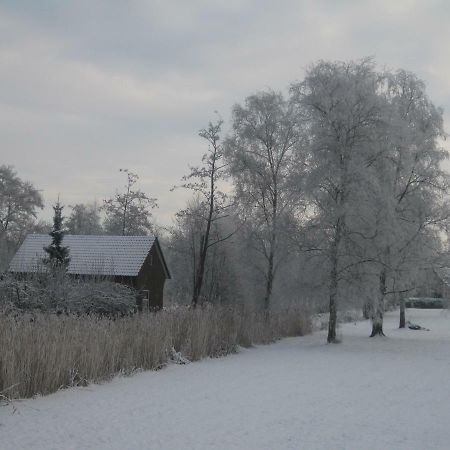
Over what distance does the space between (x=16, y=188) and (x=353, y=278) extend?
35.5 m

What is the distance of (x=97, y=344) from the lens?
34.3 ft

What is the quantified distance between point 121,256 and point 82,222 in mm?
35516

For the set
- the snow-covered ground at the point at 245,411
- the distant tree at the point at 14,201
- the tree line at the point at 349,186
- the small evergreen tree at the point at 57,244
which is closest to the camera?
the snow-covered ground at the point at 245,411

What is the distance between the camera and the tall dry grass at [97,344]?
8.75m

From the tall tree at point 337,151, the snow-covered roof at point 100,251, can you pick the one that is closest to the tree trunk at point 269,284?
the tall tree at point 337,151

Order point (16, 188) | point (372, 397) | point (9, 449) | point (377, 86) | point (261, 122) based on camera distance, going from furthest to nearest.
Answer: point (16, 188)
point (261, 122)
point (377, 86)
point (372, 397)
point (9, 449)

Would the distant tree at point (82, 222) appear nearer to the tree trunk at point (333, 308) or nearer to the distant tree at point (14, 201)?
the distant tree at point (14, 201)

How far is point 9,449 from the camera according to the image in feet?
20.0

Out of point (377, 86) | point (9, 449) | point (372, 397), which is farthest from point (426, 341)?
point (9, 449)

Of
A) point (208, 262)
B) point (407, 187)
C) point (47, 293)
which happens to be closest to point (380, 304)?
point (407, 187)

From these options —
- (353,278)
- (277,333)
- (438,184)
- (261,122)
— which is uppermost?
(261,122)

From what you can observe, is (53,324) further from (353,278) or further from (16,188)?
(16,188)

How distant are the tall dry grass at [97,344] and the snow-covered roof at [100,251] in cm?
1340

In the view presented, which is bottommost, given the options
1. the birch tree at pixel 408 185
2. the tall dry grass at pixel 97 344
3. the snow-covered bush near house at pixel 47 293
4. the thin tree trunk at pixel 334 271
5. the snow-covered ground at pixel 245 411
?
the snow-covered ground at pixel 245 411
